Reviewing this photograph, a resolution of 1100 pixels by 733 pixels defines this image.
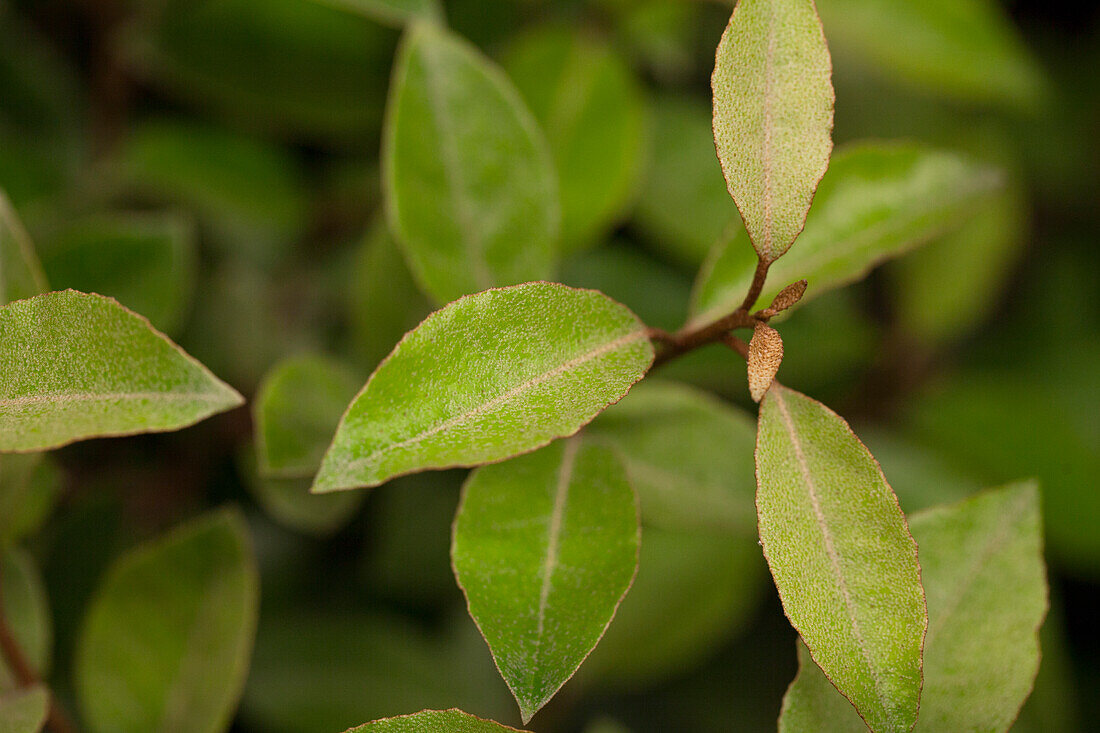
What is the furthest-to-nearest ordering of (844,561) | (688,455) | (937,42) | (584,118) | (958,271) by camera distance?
(958,271) < (937,42) < (584,118) < (688,455) < (844,561)

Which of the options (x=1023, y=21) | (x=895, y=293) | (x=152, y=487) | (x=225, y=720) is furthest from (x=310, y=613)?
(x=1023, y=21)

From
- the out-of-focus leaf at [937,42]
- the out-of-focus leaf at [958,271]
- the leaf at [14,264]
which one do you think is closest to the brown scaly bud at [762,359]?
the leaf at [14,264]

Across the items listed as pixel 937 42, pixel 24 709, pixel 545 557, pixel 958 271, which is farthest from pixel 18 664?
pixel 958 271

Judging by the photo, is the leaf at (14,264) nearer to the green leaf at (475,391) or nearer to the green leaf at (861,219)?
the green leaf at (475,391)

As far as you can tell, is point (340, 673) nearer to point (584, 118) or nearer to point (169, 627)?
point (169, 627)

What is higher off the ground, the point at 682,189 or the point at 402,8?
the point at 402,8

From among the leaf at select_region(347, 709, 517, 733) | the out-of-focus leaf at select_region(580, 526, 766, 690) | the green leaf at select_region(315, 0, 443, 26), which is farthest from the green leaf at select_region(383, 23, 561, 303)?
the out-of-focus leaf at select_region(580, 526, 766, 690)
